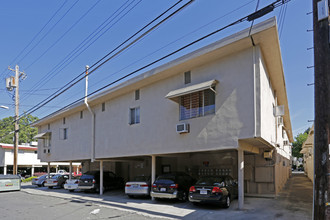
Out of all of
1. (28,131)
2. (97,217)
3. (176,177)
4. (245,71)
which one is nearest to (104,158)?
(176,177)

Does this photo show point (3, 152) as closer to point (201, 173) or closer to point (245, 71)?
point (201, 173)

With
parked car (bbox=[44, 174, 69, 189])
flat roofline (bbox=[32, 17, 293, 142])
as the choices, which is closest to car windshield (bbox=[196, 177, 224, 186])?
flat roofline (bbox=[32, 17, 293, 142])

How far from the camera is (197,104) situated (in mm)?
11625

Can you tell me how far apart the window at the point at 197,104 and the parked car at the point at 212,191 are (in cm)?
273

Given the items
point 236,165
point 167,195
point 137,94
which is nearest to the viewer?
point 167,195

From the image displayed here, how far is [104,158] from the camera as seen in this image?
1691cm

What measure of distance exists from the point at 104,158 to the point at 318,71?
13620 millimetres

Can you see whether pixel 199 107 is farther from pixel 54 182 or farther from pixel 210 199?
pixel 54 182

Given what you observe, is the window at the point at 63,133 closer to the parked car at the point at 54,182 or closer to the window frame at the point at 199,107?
the parked car at the point at 54,182

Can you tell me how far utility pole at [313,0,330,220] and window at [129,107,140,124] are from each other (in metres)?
10.1

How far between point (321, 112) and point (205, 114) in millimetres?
5737

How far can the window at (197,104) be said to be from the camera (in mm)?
11242

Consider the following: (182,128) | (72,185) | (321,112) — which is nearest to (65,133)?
(72,185)

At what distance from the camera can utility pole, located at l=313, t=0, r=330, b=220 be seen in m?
5.59
